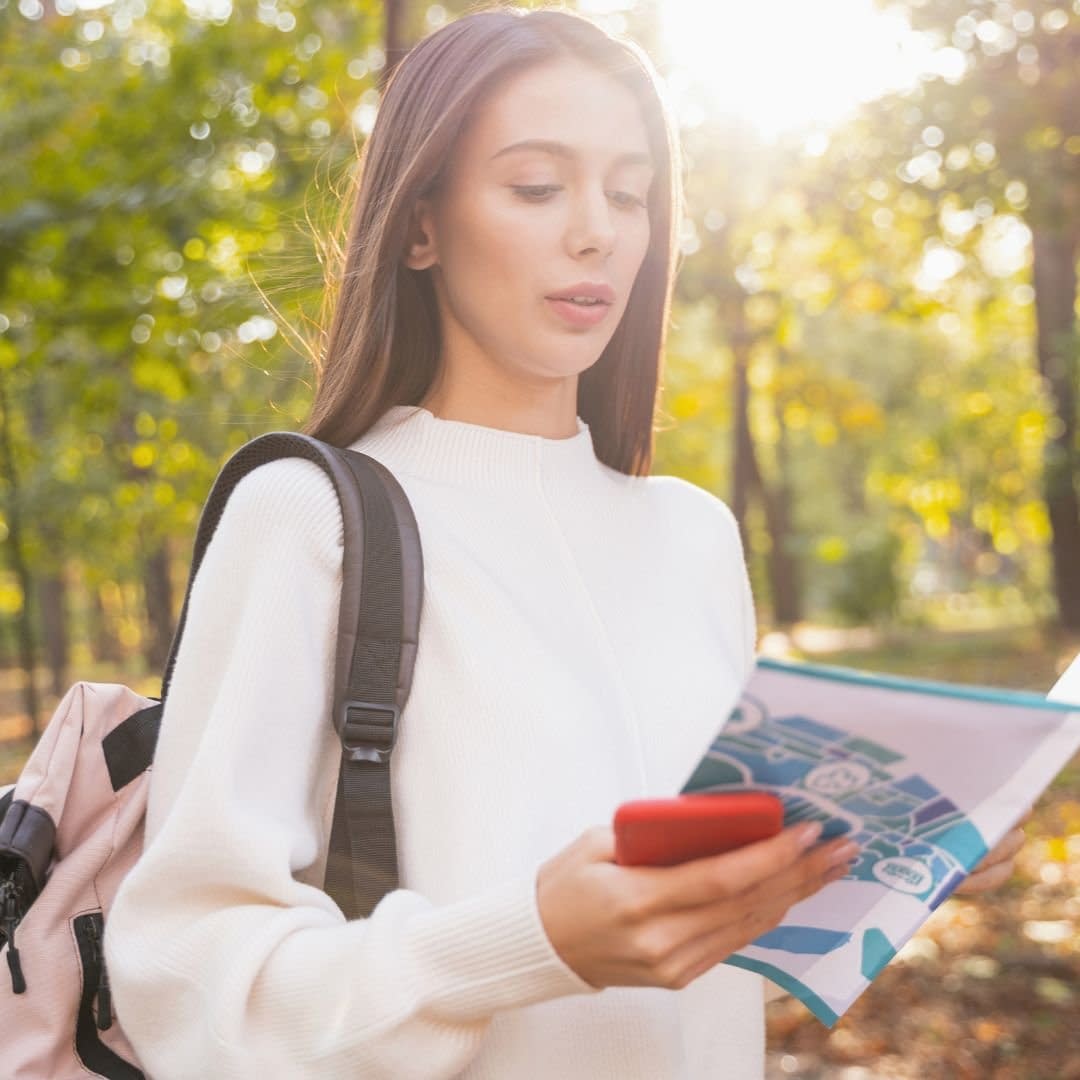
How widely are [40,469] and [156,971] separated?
54.4 ft

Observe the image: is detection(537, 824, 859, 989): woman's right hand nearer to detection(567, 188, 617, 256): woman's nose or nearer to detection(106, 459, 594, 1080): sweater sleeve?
detection(106, 459, 594, 1080): sweater sleeve

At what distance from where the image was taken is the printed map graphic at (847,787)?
45.1 inches

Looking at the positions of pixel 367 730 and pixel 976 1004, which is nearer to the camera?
pixel 367 730

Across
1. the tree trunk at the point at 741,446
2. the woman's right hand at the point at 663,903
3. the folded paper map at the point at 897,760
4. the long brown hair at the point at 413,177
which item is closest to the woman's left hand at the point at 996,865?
the folded paper map at the point at 897,760

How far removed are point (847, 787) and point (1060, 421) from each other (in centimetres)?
1497

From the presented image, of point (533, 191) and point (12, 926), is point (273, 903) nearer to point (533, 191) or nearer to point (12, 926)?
point (12, 926)

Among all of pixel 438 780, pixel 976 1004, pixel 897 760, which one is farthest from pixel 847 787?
pixel 976 1004

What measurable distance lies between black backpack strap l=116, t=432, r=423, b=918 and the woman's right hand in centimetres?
29

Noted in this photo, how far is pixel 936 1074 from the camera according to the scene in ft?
16.6

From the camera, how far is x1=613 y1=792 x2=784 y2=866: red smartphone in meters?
1.13

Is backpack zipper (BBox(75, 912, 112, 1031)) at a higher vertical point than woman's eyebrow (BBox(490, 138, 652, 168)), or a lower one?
lower

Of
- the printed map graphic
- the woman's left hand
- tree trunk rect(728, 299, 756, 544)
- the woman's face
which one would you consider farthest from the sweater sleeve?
tree trunk rect(728, 299, 756, 544)

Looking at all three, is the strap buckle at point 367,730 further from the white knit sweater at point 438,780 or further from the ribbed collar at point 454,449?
the ribbed collar at point 454,449

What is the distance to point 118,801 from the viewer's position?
5.44 feet
